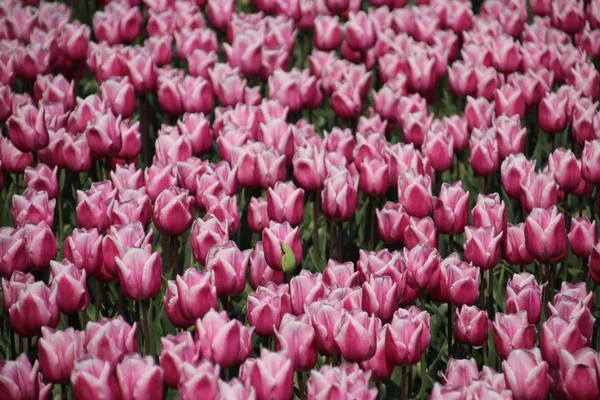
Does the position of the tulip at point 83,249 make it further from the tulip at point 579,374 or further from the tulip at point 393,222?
the tulip at point 579,374

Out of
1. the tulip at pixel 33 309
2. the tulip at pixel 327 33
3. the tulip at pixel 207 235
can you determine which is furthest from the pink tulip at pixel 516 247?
the tulip at pixel 327 33

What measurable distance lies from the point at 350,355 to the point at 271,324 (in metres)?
0.36

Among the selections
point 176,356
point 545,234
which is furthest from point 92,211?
point 545,234

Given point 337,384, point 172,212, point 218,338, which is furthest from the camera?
point 172,212

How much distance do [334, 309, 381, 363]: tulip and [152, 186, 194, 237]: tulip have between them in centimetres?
106

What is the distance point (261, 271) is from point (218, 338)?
70 cm

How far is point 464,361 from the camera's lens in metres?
2.62

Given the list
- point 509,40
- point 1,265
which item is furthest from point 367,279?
point 509,40

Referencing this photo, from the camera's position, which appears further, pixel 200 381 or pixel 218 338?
pixel 218 338

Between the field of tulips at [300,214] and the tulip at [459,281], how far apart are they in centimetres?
1

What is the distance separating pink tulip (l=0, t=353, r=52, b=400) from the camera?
2.51m

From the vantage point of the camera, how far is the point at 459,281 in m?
3.05

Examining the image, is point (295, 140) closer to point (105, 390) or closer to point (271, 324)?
point (271, 324)

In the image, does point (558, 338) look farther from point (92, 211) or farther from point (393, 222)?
point (92, 211)
